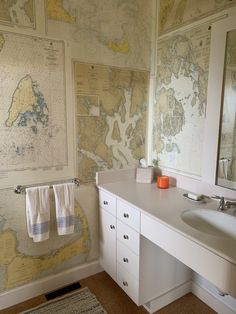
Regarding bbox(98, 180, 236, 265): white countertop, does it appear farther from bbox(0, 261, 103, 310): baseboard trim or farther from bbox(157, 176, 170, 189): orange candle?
bbox(0, 261, 103, 310): baseboard trim

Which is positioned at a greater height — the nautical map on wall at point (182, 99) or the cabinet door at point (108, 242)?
the nautical map on wall at point (182, 99)

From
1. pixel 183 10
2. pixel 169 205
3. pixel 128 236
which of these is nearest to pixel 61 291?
pixel 128 236

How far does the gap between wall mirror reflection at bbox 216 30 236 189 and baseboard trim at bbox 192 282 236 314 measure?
90 centimetres

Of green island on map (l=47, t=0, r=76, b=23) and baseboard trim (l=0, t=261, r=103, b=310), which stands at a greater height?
green island on map (l=47, t=0, r=76, b=23)

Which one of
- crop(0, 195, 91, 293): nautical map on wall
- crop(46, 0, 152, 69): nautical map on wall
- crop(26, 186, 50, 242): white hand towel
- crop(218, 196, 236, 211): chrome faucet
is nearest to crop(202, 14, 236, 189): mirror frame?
crop(218, 196, 236, 211): chrome faucet

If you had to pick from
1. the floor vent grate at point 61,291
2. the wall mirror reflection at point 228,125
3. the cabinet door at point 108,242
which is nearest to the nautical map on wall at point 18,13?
the wall mirror reflection at point 228,125

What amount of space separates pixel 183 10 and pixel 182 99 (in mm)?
677

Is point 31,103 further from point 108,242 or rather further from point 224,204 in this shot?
point 224,204

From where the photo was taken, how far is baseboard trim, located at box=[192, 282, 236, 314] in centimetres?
169

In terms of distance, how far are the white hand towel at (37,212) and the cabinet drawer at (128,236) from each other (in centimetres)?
57

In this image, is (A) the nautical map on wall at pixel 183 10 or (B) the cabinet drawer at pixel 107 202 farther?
(B) the cabinet drawer at pixel 107 202

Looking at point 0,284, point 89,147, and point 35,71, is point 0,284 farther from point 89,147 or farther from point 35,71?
point 35,71

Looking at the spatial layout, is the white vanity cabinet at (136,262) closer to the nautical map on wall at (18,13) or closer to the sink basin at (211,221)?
the sink basin at (211,221)

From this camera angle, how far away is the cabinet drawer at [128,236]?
1.62 metres
